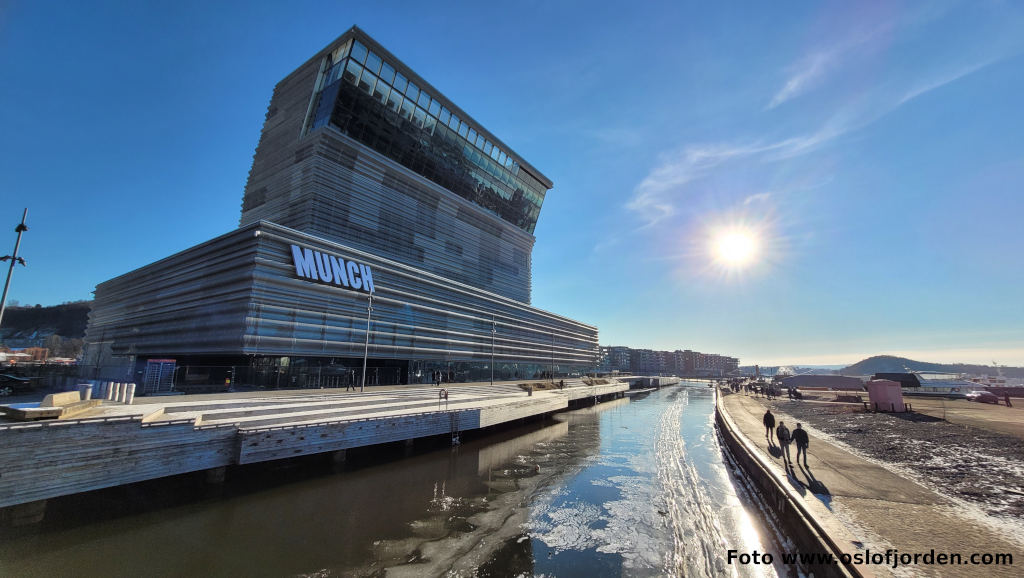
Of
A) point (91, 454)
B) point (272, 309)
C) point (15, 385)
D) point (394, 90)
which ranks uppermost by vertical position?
point (394, 90)

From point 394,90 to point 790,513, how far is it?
67.9m

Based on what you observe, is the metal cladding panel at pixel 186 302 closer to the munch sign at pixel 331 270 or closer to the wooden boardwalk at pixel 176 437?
the munch sign at pixel 331 270

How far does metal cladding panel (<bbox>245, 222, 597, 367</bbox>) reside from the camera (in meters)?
35.4

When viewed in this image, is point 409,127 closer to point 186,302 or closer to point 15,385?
point 186,302

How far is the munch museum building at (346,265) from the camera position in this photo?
3594 centimetres

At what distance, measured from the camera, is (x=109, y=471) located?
12180 millimetres

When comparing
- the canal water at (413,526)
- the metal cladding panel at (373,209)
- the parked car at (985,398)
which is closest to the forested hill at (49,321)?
the metal cladding panel at (373,209)

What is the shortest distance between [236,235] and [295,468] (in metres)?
27.6

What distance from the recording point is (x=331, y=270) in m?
40.1

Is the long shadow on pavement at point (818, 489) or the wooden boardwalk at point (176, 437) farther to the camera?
the long shadow on pavement at point (818, 489)

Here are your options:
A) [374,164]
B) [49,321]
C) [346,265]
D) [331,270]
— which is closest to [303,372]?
[331,270]

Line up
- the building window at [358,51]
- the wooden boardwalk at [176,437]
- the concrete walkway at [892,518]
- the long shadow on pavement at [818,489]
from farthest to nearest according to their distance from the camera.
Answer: the building window at [358,51] < the long shadow on pavement at [818,489] < the wooden boardwalk at [176,437] < the concrete walkway at [892,518]

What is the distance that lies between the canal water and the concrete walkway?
86.4 inches

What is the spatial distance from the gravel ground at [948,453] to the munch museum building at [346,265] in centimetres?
3404
